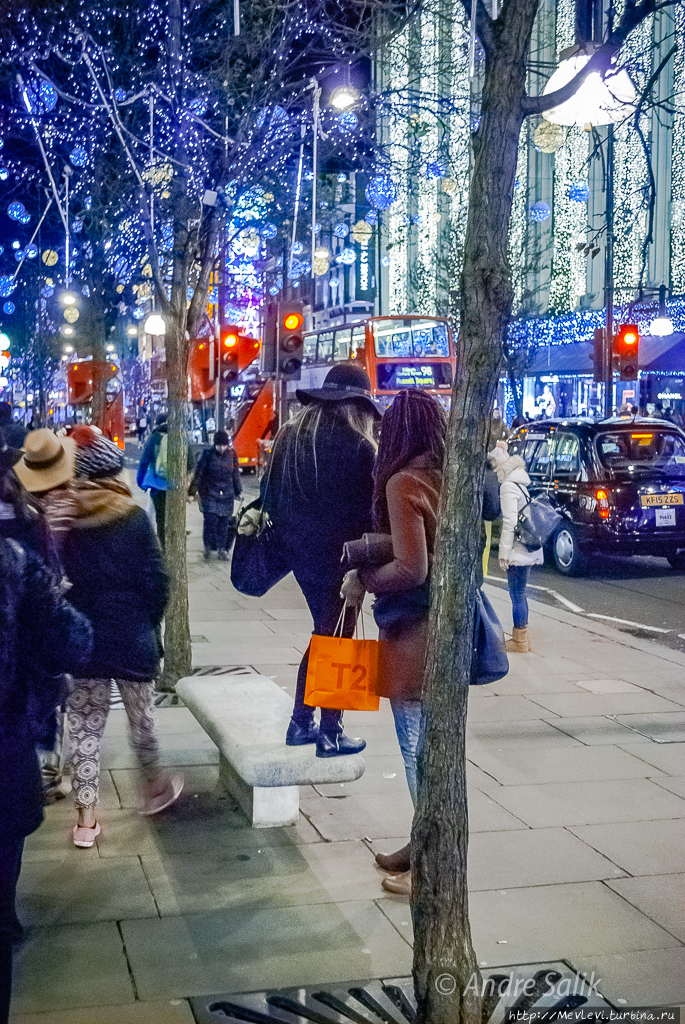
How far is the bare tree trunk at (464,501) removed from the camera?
10.7 ft

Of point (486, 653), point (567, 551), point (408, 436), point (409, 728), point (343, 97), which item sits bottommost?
point (567, 551)

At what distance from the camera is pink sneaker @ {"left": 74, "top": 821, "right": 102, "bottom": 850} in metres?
4.80

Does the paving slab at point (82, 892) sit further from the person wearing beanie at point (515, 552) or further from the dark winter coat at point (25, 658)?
the person wearing beanie at point (515, 552)

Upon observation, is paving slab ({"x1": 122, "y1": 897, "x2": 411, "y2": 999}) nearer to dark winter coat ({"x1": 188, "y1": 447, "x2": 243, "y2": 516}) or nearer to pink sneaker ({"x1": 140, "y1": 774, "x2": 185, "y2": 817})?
pink sneaker ({"x1": 140, "y1": 774, "x2": 185, "y2": 817})

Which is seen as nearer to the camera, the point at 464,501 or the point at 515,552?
the point at 464,501

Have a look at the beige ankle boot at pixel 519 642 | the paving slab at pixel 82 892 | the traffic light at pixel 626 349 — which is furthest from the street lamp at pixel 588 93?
the traffic light at pixel 626 349

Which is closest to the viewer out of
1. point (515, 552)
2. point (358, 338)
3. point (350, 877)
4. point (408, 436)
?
point (408, 436)

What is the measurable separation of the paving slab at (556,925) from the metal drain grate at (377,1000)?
147 mm

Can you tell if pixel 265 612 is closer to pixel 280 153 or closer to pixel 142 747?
pixel 280 153

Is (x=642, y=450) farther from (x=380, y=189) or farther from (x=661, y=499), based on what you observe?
(x=380, y=189)

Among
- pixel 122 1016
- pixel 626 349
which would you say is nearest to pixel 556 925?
pixel 122 1016

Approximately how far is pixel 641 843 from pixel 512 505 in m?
4.71

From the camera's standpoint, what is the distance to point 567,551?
14562mm

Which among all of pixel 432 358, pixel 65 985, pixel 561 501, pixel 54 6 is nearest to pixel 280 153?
pixel 54 6
